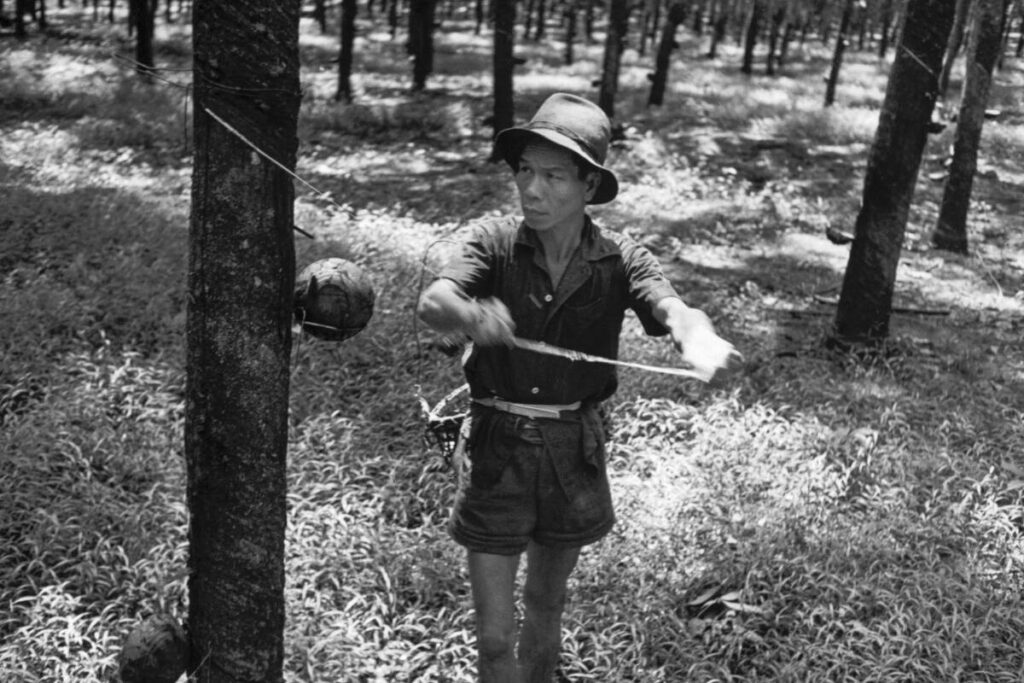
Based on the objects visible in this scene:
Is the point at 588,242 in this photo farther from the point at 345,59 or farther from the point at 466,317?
the point at 345,59

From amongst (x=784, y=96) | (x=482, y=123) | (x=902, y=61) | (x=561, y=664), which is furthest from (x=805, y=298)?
(x=784, y=96)

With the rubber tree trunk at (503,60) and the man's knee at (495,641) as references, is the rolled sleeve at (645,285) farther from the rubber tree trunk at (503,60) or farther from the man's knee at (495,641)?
the rubber tree trunk at (503,60)

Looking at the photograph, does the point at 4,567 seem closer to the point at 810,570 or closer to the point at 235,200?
the point at 235,200

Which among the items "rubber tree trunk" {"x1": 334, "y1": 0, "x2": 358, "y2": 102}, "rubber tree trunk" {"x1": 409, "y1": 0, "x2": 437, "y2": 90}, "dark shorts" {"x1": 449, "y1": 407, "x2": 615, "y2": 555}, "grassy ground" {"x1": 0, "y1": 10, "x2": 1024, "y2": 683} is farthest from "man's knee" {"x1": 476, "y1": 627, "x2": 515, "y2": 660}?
"rubber tree trunk" {"x1": 409, "y1": 0, "x2": 437, "y2": 90}

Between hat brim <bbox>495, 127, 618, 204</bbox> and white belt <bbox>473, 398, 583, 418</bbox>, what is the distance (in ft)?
2.39

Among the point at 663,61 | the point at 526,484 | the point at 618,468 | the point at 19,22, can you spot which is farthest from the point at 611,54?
the point at 19,22

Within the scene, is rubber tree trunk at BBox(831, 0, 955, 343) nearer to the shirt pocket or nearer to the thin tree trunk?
the shirt pocket

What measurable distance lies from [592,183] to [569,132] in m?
0.24

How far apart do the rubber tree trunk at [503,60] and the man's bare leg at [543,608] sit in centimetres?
1145

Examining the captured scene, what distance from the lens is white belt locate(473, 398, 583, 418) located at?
3.26 metres

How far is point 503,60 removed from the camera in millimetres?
14953

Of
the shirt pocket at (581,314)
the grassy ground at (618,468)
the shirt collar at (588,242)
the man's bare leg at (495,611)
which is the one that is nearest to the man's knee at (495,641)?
the man's bare leg at (495,611)

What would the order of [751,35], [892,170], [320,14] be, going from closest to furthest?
[892,170] < [751,35] < [320,14]

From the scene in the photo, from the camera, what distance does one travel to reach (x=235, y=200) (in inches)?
109
